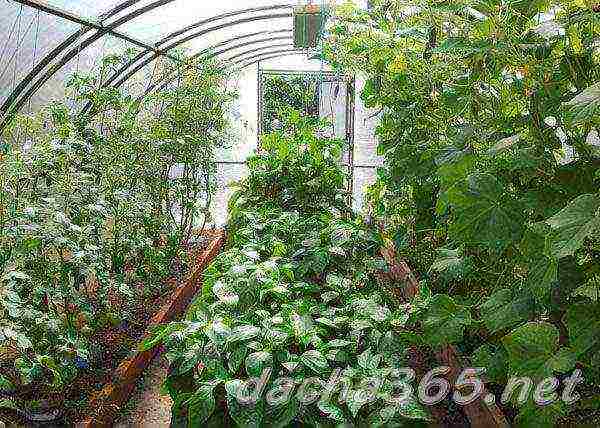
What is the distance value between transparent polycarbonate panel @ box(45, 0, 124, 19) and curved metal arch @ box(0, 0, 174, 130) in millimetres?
175

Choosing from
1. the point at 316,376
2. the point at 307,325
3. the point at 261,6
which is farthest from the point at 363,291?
the point at 261,6

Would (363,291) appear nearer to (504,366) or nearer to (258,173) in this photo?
(504,366)

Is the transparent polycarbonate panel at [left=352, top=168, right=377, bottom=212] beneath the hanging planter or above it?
beneath

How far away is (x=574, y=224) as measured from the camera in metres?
1.23

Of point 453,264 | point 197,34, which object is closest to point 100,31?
point 197,34

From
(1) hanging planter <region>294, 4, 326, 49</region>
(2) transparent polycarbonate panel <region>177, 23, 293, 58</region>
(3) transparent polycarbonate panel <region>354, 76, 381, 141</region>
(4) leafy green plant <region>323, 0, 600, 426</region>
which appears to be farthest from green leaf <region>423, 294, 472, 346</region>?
(2) transparent polycarbonate panel <region>177, 23, 293, 58</region>

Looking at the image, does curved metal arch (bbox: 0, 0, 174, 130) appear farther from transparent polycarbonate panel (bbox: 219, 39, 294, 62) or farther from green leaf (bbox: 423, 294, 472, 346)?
transparent polycarbonate panel (bbox: 219, 39, 294, 62)

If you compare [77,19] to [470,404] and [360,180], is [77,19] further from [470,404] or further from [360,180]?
[470,404]

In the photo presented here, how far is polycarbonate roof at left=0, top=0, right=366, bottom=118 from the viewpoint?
4051 millimetres

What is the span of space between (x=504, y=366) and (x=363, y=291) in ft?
2.91

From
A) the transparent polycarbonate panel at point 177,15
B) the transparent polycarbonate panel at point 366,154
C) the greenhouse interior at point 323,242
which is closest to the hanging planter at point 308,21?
the greenhouse interior at point 323,242

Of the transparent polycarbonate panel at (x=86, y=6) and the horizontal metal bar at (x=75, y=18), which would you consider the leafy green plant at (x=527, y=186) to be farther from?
the transparent polycarbonate panel at (x=86, y=6)

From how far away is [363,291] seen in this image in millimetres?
2576

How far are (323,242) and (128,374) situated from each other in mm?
1335
